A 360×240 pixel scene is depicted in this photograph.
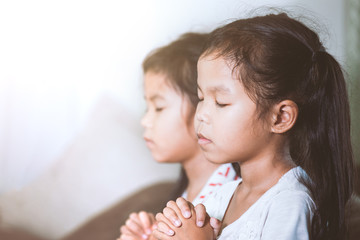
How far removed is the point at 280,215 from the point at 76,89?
0.79m

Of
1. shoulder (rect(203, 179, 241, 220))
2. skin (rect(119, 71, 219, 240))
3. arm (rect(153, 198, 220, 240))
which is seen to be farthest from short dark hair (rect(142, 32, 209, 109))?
arm (rect(153, 198, 220, 240))

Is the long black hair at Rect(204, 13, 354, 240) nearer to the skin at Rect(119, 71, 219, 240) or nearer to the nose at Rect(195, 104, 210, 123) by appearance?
the nose at Rect(195, 104, 210, 123)

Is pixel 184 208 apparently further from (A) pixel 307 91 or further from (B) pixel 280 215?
(A) pixel 307 91

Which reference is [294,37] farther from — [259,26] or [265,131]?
[265,131]

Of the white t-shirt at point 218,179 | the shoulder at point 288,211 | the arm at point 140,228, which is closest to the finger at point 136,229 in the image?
the arm at point 140,228

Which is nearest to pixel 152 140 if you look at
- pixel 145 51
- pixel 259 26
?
pixel 145 51

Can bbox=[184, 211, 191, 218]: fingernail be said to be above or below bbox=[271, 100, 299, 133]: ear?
below

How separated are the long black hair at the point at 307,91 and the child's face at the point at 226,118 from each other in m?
0.02

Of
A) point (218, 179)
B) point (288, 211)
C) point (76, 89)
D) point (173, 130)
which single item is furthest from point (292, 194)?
point (76, 89)

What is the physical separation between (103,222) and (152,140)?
0.36m

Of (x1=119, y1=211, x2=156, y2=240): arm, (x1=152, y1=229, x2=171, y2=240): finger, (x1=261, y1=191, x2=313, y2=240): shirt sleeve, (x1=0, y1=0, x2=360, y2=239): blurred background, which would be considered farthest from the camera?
(x1=0, y1=0, x2=360, y2=239): blurred background

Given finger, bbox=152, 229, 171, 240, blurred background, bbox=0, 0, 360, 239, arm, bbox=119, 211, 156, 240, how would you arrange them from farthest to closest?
blurred background, bbox=0, 0, 360, 239 → arm, bbox=119, 211, 156, 240 → finger, bbox=152, 229, 171, 240

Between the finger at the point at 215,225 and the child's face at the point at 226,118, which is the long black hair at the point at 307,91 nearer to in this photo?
the child's face at the point at 226,118

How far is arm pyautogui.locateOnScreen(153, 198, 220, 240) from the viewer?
748mm
